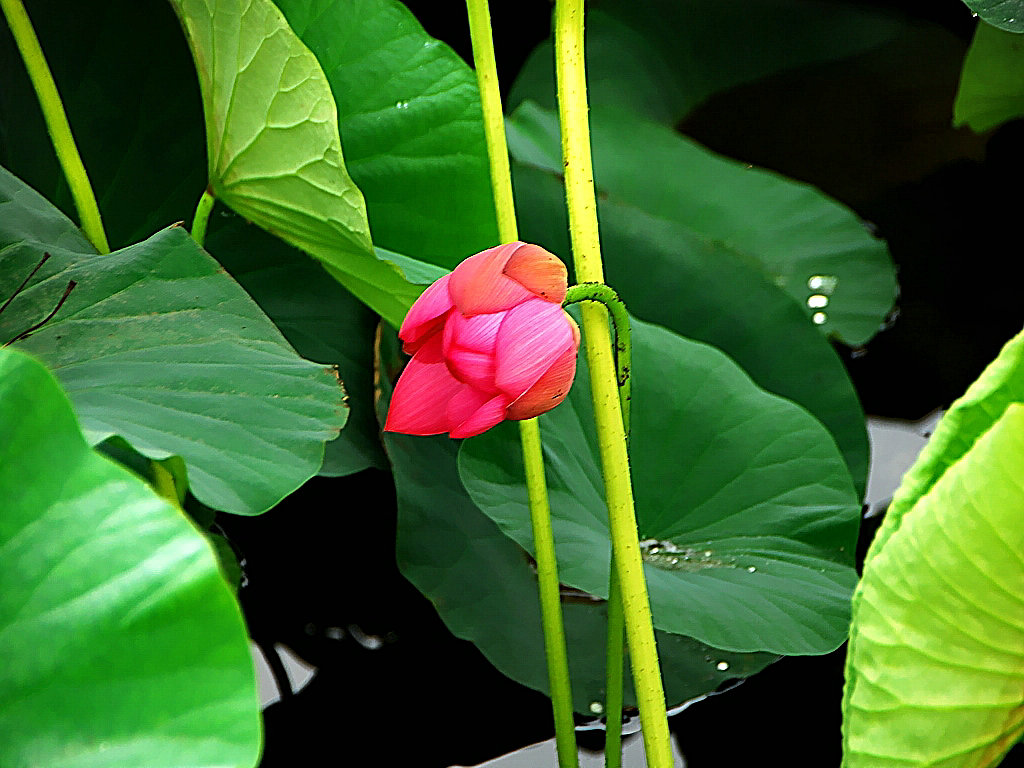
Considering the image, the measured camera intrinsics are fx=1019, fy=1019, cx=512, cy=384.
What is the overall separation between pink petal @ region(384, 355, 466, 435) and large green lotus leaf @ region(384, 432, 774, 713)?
29cm

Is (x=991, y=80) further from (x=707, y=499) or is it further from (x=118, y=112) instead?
(x=118, y=112)

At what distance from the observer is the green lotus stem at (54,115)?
2.01 feet

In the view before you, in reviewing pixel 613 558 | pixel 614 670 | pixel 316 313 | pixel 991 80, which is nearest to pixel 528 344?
pixel 613 558

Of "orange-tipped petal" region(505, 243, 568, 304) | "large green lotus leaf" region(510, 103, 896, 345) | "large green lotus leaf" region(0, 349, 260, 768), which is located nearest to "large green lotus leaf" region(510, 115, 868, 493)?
"large green lotus leaf" region(510, 103, 896, 345)

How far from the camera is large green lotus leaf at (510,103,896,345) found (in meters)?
1.14

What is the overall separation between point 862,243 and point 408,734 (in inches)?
29.6

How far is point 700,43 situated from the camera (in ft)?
4.71

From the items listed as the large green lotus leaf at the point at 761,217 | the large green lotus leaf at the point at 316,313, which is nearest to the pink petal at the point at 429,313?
the large green lotus leaf at the point at 316,313

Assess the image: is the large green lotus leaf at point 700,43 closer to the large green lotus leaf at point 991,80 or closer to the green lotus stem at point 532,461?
the large green lotus leaf at point 991,80

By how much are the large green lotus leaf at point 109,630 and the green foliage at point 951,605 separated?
10.6 inches

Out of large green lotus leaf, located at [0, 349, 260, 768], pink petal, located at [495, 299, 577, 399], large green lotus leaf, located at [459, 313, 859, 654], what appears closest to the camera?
large green lotus leaf, located at [0, 349, 260, 768]

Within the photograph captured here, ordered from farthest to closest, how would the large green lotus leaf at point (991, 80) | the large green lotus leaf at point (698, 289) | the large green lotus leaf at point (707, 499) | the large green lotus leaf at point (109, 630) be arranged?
the large green lotus leaf at point (991, 80)
the large green lotus leaf at point (698, 289)
the large green lotus leaf at point (707, 499)
the large green lotus leaf at point (109, 630)

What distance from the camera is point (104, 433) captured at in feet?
1.48

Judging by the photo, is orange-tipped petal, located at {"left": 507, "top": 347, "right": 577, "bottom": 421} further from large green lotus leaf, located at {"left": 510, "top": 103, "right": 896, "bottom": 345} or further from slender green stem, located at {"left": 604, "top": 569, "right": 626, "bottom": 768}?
large green lotus leaf, located at {"left": 510, "top": 103, "right": 896, "bottom": 345}
